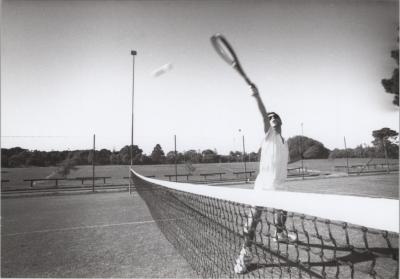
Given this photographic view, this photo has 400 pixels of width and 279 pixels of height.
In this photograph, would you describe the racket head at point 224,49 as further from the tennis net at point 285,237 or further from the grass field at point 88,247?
the grass field at point 88,247

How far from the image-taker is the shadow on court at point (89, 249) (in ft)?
11.2

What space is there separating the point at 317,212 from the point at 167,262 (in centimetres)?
272

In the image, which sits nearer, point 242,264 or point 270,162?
point 242,264

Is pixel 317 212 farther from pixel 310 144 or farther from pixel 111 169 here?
pixel 310 144

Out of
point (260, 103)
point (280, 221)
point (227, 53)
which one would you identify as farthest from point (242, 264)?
point (227, 53)

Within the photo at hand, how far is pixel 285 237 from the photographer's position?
2783 millimetres

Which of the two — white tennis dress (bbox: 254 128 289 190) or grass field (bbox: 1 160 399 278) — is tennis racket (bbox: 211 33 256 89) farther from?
grass field (bbox: 1 160 399 278)

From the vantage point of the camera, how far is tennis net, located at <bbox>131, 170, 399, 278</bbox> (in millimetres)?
1157

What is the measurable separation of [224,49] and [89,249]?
3.40 meters

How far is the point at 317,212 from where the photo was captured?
130 cm

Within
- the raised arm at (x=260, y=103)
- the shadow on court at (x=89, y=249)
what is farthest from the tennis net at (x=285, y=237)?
Result: the raised arm at (x=260, y=103)

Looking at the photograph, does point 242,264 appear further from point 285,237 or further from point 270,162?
point 270,162

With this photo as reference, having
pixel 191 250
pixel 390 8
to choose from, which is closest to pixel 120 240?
pixel 191 250

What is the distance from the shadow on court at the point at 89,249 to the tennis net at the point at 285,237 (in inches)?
12.4
